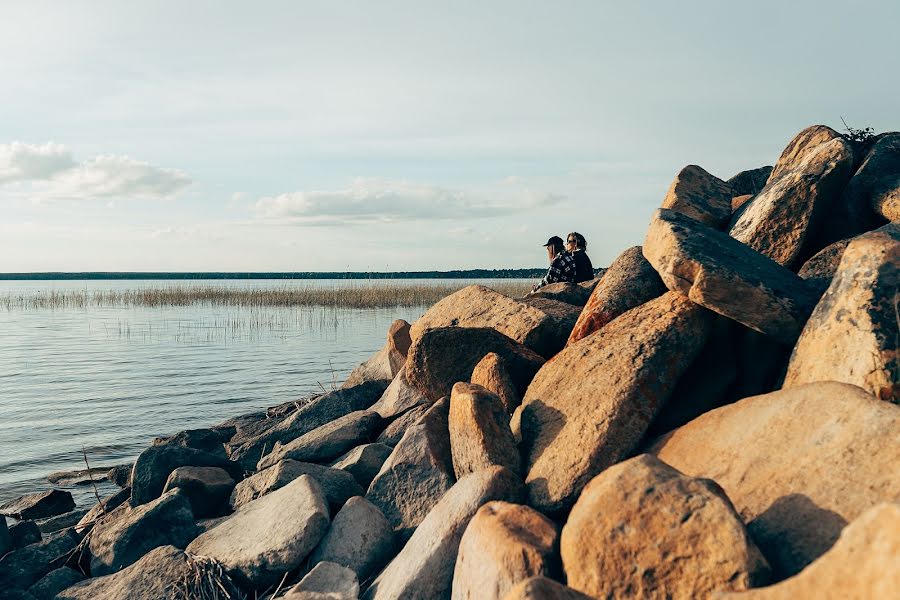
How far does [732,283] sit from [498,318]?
2.80m

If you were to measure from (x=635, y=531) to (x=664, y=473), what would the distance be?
345 mm

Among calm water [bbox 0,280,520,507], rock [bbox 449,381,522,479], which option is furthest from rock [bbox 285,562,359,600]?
calm water [bbox 0,280,520,507]

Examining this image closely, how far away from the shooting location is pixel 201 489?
21.2 ft

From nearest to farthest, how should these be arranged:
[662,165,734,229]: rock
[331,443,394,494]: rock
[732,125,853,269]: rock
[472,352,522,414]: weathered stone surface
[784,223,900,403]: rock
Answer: [784,223,900,403]: rock, [472,352,522,414]: weathered stone surface, [331,443,394,494]: rock, [732,125,853,269]: rock, [662,165,734,229]: rock

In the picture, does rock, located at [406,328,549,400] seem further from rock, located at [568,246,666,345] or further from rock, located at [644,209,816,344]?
rock, located at [644,209,816,344]

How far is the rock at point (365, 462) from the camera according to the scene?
610 cm

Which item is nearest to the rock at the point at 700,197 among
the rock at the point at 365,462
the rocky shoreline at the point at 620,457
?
the rocky shoreline at the point at 620,457

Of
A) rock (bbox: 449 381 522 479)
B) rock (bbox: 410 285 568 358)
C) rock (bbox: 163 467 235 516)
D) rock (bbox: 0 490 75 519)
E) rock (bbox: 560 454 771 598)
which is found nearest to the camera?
rock (bbox: 560 454 771 598)

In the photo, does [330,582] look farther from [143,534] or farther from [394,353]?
[394,353]

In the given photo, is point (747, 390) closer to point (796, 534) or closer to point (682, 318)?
point (682, 318)

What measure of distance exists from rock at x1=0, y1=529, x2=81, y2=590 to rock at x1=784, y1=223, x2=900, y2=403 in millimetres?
5779

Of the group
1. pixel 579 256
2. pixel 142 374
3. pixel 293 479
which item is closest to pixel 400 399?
pixel 293 479

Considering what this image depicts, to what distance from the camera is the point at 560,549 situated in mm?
3709

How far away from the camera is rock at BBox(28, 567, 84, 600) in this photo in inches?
211
